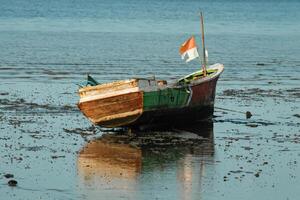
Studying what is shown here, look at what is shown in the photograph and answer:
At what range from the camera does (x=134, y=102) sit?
1196 inches

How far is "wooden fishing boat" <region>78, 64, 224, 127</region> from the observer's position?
30.3 m

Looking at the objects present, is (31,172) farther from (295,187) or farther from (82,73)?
(82,73)

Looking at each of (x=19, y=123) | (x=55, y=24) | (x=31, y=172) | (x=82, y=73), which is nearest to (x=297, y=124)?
(x=19, y=123)

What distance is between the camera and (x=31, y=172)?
24234 millimetres

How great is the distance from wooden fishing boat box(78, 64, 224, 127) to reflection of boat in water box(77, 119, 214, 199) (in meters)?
0.67

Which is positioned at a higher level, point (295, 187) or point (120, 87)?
point (120, 87)

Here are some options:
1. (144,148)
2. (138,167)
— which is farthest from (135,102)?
(138,167)

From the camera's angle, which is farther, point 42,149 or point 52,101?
point 52,101

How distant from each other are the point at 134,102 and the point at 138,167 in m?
5.15

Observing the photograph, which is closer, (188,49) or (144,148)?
Result: (144,148)

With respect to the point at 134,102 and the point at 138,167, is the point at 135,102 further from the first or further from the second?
the point at 138,167

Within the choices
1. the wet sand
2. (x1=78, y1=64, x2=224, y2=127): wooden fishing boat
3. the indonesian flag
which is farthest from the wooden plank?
the indonesian flag

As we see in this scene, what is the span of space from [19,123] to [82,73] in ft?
66.0

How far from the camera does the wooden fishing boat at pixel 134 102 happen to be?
30.3 meters
